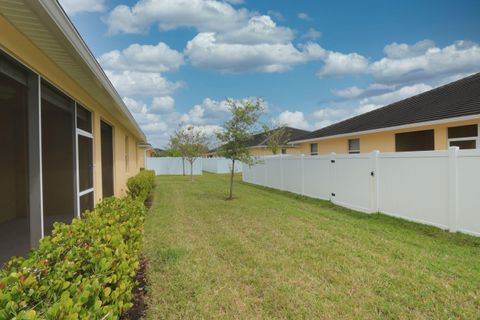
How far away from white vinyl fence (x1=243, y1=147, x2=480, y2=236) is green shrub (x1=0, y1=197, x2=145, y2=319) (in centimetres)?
612

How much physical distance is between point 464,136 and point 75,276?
11996 mm

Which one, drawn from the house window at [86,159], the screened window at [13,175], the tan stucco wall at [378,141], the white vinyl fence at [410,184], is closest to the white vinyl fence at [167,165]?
the tan stucco wall at [378,141]

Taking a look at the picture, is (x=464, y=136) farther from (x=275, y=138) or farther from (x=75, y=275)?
(x=275, y=138)

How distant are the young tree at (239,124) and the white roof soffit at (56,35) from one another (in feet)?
25.5

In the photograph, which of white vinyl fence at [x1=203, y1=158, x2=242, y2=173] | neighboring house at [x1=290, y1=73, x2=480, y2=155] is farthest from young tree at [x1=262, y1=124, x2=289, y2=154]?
neighboring house at [x1=290, y1=73, x2=480, y2=155]

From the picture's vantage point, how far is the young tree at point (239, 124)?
13.1 meters

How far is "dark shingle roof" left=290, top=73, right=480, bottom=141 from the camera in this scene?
34.5 feet

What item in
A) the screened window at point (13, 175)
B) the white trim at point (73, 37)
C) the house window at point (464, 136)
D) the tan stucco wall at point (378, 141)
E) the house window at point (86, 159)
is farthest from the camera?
the tan stucco wall at point (378, 141)

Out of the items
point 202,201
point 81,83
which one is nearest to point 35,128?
point 81,83

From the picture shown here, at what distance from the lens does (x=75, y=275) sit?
2.31 metres

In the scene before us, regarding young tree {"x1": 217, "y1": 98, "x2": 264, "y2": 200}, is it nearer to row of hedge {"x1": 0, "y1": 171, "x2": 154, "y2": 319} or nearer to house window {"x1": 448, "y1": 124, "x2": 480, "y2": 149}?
house window {"x1": 448, "y1": 124, "x2": 480, "y2": 149}

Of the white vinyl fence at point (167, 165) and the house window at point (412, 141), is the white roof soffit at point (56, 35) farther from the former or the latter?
the white vinyl fence at point (167, 165)

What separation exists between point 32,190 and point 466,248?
22.6ft

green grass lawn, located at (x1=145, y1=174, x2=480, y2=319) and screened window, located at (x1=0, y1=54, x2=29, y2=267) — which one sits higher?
screened window, located at (x1=0, y1=54, x2=29, y2=267)
